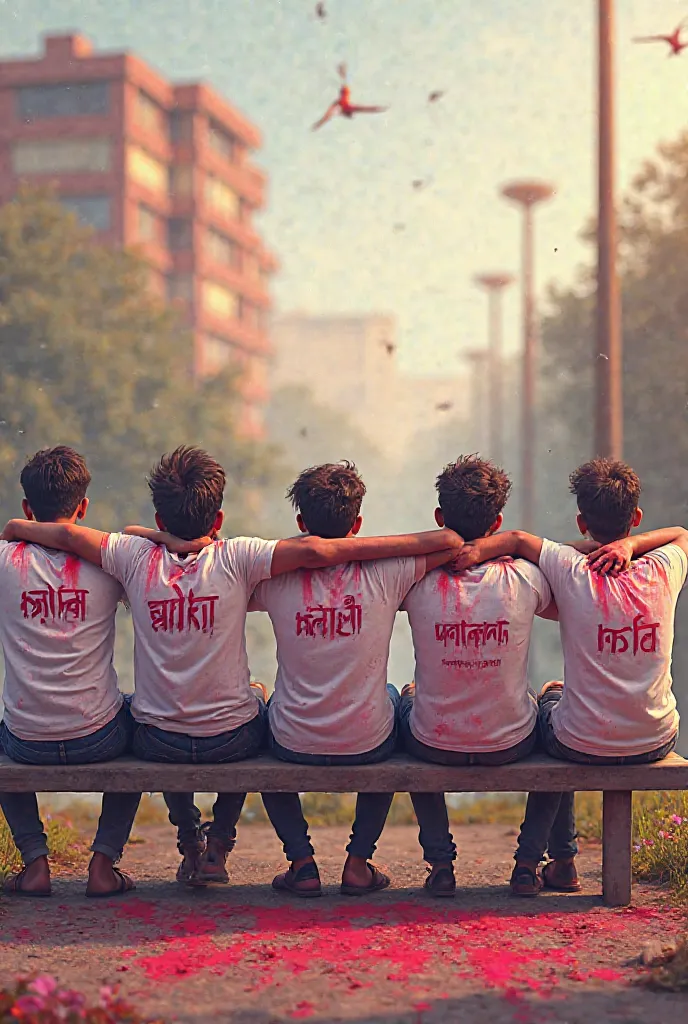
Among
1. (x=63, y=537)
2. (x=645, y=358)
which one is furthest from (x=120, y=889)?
(x=645, y=358)

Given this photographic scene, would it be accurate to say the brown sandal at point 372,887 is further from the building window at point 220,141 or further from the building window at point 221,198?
the building window at point 220,141

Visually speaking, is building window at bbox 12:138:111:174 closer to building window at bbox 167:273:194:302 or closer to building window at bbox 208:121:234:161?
building window at bbox 167:273:194:302

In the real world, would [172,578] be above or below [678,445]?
below

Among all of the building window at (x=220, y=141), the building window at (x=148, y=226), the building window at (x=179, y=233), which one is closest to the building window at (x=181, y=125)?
the building window at (x=220, y=141)

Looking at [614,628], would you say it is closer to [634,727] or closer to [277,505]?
[634,727]

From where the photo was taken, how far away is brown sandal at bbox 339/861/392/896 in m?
4.55

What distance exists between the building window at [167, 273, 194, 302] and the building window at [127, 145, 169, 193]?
308cm

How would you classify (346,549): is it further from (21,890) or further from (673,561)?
(21,890)

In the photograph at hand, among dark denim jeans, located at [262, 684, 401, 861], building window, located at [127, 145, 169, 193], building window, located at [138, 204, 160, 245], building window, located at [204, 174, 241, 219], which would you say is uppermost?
building window, located at [204, 174, 241, 219]

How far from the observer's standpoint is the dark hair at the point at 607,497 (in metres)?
4.33

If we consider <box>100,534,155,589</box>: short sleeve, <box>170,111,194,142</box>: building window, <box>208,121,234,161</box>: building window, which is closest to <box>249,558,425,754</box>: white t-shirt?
<box>100,534,155,589</box>: short sleeve

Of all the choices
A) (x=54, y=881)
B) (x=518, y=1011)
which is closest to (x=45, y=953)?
(x=54, y=881)

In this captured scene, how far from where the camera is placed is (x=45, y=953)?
384 centimetres

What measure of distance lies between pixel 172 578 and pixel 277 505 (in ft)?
97.9
